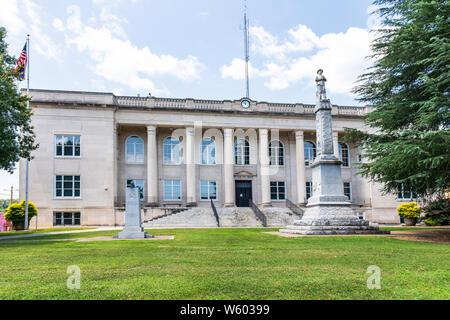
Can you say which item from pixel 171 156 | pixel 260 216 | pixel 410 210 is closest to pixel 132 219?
pixel 260 216

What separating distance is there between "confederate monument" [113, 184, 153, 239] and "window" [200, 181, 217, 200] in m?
21.1

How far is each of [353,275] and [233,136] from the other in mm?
32243

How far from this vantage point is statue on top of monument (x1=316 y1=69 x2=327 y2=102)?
17.8 meters

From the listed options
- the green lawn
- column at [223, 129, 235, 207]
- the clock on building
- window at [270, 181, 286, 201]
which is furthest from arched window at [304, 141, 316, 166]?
the green lawn

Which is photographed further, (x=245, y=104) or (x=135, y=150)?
(x=245, y=104)

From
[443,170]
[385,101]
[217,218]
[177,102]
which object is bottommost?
[217,218]

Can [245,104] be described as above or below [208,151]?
above

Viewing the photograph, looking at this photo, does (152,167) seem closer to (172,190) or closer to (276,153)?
(172,190)

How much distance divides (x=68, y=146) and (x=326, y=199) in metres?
25.3

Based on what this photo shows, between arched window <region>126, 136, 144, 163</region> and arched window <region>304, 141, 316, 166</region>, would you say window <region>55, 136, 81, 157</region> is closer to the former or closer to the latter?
arched window <region>126, 136, 144, 163</region>

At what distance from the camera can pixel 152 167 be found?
113ft
